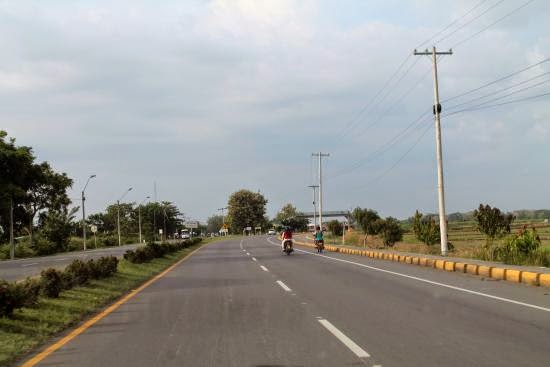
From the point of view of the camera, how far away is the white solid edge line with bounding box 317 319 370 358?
276 inches

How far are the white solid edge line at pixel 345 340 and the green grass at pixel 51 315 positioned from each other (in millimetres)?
4266

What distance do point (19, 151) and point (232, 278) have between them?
37144mm

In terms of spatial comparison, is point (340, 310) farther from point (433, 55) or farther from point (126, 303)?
point (433, 55)

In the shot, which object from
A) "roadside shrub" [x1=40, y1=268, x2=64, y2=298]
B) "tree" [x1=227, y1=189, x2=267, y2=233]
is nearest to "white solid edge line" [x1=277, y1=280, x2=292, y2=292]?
"roadside shrub" [x1=40, y1=268, x2=64, y2=298]

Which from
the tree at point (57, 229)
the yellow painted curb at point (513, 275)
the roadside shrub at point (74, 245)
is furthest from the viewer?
the roadside shrub at point (74, 245)

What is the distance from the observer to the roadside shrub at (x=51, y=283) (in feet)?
41.3

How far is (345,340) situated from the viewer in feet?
25.8

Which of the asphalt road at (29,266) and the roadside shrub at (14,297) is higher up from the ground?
the roadside shrub at (14,297)

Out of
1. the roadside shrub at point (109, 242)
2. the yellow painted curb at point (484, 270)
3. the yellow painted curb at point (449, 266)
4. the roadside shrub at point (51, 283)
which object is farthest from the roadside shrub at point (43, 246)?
the yellow painted curb at point (484, 270)

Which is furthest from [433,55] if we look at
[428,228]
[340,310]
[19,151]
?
[19,151]

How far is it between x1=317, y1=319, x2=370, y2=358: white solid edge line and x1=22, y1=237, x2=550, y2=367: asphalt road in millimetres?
15

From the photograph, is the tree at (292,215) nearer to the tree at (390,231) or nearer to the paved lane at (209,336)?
the tree at (390,231)

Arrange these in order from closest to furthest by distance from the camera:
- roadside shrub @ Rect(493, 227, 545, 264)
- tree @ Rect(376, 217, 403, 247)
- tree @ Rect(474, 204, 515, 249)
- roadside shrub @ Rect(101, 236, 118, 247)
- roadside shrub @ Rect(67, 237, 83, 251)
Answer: roadside shrub @ Rect(493, 227, 545, 264)
tree @ Rect(474, 204, 515, 249)
tree @ Rect(376, 217, 403, 247)
roadside shrub @ Rect(67, 237, 83, 251)
roadside shrub @ Rect(101, 236, 118, 247)

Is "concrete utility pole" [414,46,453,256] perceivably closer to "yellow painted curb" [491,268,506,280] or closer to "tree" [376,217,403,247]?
"yellow painted curb" [491,268,506,280]
